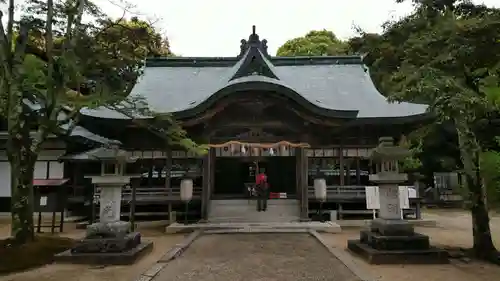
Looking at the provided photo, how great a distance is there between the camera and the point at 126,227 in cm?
845

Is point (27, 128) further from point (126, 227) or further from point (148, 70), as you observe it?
point (148, 70)

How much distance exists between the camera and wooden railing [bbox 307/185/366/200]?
14344mm

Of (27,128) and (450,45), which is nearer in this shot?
(450,45)

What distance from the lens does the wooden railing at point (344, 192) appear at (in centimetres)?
1434

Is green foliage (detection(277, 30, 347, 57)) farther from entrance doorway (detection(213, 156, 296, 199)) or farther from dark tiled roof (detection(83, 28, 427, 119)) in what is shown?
entrance doorway (detection(213, 156, 296, 199))

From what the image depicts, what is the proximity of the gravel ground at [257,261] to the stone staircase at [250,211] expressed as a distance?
274 centimetres

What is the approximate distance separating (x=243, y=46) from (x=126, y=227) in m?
13.3

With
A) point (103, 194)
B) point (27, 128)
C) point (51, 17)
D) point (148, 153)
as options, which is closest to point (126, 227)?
point (103, 194)

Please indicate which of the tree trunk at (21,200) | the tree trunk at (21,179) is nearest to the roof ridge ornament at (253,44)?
the tree trunk at (21,179)

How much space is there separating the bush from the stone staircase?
19.3ft

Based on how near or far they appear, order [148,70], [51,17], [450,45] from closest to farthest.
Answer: [450,45]
[51,17]
[148,70]

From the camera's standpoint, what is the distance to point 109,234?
26.5 ft

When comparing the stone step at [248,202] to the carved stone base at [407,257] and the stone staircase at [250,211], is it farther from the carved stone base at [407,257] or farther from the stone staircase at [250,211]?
the carved stone base at [407,257]

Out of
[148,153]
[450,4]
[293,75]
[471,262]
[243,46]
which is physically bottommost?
[471,262]
